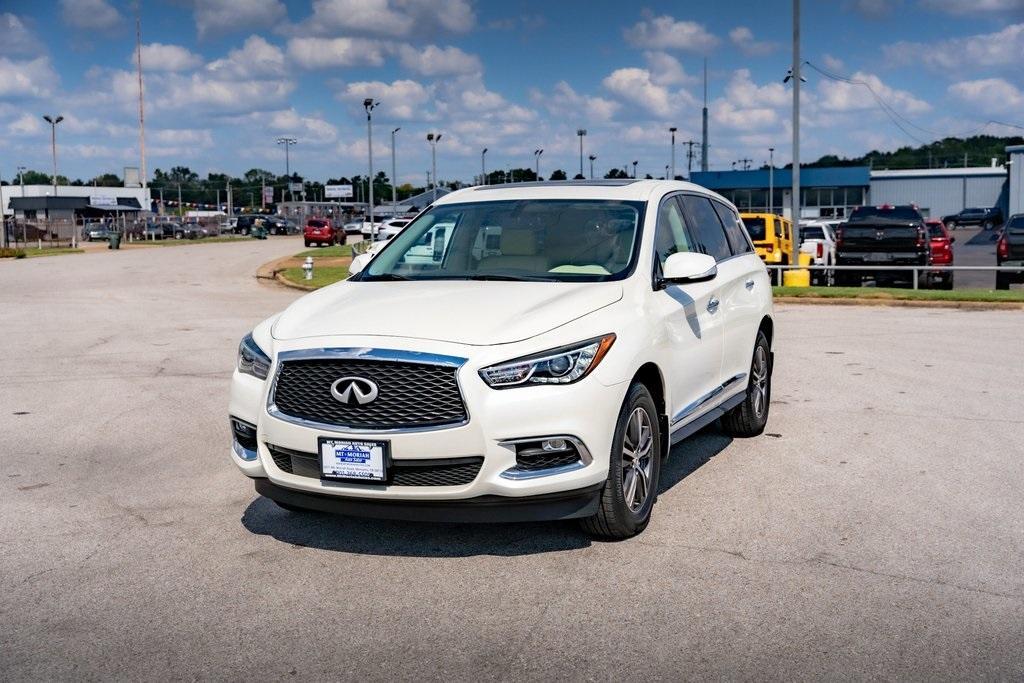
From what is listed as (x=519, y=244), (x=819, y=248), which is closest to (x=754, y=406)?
(x=519, y=244)

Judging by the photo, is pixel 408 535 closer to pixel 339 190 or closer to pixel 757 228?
pixel 757 228

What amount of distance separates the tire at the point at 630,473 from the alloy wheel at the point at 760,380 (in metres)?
2.38

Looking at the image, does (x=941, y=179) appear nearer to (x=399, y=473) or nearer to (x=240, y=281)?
(x=240, y=281)

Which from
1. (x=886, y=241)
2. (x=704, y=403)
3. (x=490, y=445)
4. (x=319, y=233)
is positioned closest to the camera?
(x=490, y=445)

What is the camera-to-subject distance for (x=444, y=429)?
504cm

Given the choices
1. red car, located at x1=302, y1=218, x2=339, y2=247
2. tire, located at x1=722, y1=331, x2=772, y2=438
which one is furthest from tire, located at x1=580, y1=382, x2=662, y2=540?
red car, located at x1=302, y1=218, x2=339, y2=247

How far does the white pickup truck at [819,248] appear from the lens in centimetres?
2605

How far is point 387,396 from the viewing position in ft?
16.8

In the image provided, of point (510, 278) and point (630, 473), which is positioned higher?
point (510, 278)

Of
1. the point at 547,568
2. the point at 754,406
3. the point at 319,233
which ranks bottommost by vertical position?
the point at 547,568

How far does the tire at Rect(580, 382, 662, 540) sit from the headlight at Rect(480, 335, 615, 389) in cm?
36

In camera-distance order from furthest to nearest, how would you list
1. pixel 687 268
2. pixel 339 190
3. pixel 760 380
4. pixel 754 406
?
1. pixel 339 190
2. pixel 760 380
3. pixel 754 406
4. pixel 687 268

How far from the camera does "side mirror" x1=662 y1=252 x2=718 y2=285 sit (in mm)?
6176

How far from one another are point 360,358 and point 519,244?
1798 mm
